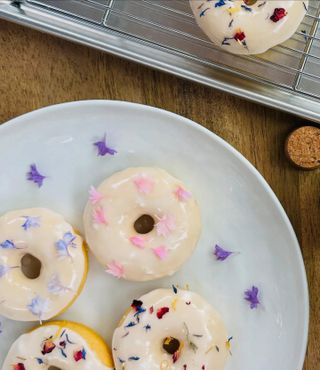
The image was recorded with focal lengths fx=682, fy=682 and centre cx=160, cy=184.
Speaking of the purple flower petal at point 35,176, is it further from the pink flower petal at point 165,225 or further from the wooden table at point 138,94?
the pink flower petal at point 165,225

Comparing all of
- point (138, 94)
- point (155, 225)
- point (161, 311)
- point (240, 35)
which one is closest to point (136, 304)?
point (161, 311)

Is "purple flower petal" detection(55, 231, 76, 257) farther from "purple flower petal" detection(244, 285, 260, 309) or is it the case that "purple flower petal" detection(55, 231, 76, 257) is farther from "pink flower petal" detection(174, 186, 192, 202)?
"purple flower petal" detection(244, 285, 260, 309)

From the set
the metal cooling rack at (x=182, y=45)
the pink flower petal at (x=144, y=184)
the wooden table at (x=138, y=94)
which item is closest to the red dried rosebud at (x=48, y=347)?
the pink flower petal at (x=144, y=184)

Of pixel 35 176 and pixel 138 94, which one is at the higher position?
pixel 138 94

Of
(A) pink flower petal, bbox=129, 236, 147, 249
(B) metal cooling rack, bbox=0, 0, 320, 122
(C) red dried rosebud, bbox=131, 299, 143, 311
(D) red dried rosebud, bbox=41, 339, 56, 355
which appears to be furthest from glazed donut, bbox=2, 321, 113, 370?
(B) metal cooling rack, bbox=0, 0, 320, 122

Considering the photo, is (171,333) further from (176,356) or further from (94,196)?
(94,196)
